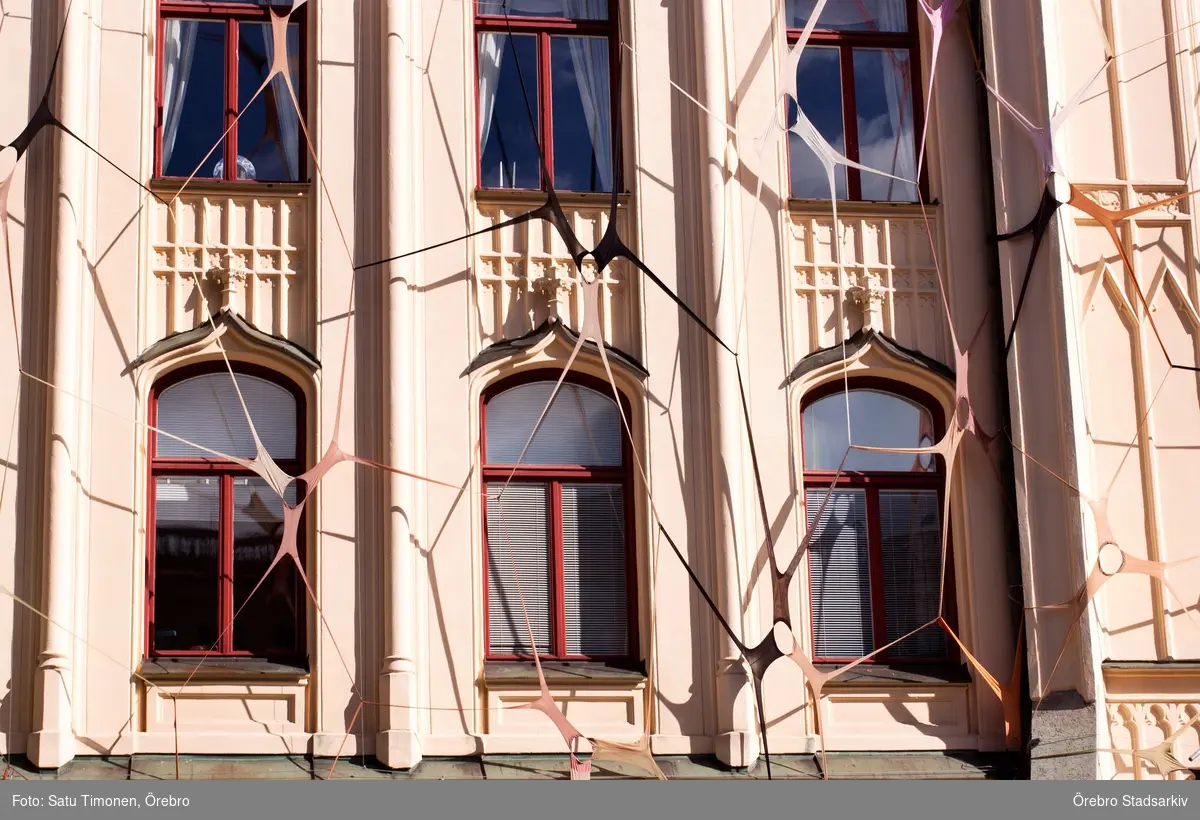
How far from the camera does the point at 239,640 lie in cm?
1482

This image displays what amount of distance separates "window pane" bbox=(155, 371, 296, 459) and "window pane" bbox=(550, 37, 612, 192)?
2.84 meters


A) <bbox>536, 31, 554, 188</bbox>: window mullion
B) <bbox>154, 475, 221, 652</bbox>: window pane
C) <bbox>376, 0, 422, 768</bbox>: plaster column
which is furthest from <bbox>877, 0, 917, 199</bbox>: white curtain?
<bbox>154, 475, 221, 652</bbox>: window pane

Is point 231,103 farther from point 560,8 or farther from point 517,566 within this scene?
point 517,566

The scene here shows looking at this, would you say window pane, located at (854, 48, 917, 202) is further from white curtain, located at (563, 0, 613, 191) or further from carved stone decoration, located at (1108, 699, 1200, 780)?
carved stone decoration, located at (1108, 699, 1200, 780)

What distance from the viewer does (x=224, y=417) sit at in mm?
15250

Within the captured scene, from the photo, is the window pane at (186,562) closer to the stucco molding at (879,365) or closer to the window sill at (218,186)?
the window sill at (218,186)

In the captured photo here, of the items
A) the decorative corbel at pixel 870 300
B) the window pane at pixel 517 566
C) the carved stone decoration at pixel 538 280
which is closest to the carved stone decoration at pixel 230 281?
the carved stone decoration at pixel 538 280

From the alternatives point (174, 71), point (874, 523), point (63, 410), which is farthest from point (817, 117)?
point (63, 410)

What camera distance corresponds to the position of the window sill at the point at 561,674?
14.8 m

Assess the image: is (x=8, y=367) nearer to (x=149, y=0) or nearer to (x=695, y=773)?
(x=149, y=0)

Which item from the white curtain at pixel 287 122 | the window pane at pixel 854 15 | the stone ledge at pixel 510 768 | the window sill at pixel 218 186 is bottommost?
the stone ledge at pixel 510 768

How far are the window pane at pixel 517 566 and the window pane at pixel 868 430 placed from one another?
2.18m

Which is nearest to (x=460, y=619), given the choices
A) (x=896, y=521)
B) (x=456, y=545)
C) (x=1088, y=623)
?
(x=456, y=545)

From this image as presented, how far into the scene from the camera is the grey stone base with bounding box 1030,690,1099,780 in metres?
14.8
